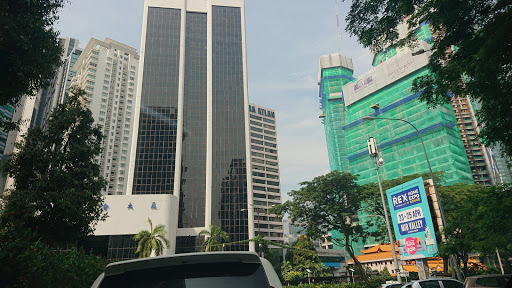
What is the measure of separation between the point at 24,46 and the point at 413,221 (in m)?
27.0

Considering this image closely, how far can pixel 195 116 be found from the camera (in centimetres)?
7806

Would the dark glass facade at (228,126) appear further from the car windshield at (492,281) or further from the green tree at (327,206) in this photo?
the car windshield at (492,281)

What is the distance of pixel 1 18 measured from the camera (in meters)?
10.4

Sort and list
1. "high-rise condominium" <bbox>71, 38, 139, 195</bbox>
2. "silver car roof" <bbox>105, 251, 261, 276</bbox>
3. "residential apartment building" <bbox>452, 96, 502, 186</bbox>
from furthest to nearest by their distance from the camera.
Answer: "high-rise condominium" <bbox>71, 38, 139, 195</bbox> < "residential apartment building" <bbox>452, 96, 502, 186</bbox> < "silver car roof" <bbox>105, 251, 261, 276</bbox>

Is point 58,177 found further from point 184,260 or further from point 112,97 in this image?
point 112,97

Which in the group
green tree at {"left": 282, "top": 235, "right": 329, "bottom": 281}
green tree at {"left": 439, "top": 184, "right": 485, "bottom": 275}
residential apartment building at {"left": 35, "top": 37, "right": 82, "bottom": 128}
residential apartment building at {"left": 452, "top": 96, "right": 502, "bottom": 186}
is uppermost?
residential apartment building at {"left": 35, "top": 37, "right": 82, "bottom": 128}

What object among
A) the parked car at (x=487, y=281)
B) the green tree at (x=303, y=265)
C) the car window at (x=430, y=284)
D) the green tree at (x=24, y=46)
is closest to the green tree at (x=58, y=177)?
the green tree at (x=24, y=46)

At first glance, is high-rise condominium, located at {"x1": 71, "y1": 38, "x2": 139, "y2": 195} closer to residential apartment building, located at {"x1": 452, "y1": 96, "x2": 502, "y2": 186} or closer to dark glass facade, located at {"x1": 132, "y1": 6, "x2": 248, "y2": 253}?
dark glass facade, located at {"x1": 132, "y1": 6, "x2": 248, "y2": 253}

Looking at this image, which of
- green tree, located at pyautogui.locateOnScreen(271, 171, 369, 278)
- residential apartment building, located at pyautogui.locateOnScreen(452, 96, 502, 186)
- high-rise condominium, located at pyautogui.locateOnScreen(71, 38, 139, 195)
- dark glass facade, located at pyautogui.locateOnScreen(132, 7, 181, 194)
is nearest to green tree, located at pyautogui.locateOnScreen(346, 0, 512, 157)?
green tree, located at pyautogui.locateOnScreen(271, 171, 369, 278)

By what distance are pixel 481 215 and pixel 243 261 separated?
601 inches

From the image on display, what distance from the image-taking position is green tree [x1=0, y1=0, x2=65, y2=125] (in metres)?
11.4

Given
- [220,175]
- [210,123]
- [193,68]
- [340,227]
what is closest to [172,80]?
[193,68]

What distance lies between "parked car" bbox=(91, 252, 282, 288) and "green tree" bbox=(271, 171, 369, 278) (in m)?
37.5

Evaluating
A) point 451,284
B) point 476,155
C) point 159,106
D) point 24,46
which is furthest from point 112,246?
point 476,155
